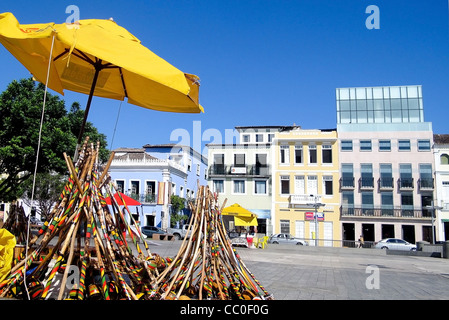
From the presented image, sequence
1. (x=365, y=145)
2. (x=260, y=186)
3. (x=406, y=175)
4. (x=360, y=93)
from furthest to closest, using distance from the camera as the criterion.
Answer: (x=260, y=186) < (x=360, y=93) < (x=365, y=145) < (x=406, y=175)

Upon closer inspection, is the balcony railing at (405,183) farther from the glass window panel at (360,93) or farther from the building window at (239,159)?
the building window at (239,159)

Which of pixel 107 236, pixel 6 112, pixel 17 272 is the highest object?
pixel 6 112

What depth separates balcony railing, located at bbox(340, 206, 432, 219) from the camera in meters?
35.0

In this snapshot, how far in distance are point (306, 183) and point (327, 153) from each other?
3469 millimetres

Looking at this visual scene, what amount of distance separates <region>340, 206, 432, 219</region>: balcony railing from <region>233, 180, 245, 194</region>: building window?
9.90 meters

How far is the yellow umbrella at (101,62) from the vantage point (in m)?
3.88

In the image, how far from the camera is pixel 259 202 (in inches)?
1532

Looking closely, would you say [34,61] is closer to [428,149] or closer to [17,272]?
[17,272]

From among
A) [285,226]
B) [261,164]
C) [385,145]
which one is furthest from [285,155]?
[385,145]

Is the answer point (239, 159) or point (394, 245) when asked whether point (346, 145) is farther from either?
point (394, 245)

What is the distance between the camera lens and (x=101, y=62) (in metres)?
5.17

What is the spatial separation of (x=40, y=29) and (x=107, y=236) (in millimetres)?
2199

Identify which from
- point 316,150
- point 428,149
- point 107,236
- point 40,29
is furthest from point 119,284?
point 428,149

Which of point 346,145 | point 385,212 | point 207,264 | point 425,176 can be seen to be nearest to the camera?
point 207,264
